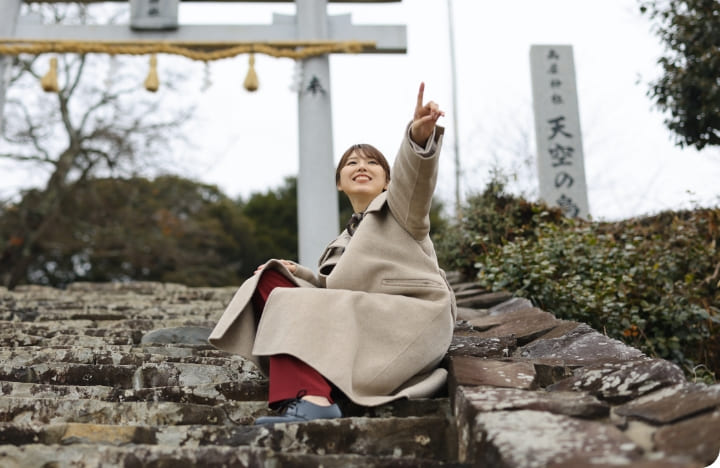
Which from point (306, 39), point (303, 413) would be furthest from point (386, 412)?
point (306, 39)

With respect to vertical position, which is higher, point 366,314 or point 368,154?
point 368,154

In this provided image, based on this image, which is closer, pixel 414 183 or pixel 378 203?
pixel 414 183

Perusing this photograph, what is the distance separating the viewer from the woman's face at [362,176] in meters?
2.62

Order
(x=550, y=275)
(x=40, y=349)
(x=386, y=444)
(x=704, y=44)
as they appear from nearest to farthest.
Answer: (x=386, y=444)
(x=40, y=349)
(x=550, y=275)
(x=704, y=44)

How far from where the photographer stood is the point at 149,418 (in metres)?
2.09

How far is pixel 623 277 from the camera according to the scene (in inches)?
163

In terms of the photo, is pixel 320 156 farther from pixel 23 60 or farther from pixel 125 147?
pixel 23 60

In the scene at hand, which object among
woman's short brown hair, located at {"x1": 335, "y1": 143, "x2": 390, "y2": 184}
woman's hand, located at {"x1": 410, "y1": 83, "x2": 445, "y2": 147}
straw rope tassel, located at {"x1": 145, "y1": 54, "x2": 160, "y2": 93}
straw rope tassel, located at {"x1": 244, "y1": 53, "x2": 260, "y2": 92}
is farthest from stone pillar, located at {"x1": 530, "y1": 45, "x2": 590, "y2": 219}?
woman's hand, located at {"x1": 410, "y1": 83, "x2": 445, "y2": 147}

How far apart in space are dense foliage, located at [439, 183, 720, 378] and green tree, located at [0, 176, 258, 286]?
9893 mm

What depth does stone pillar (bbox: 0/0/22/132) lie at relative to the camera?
7.67 metres

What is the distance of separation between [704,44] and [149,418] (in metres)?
7.02

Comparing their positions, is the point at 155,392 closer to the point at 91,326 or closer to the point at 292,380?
the point at 292,380

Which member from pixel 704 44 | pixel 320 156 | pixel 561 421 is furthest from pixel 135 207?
pixel 561 421

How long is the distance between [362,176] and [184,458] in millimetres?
1333
